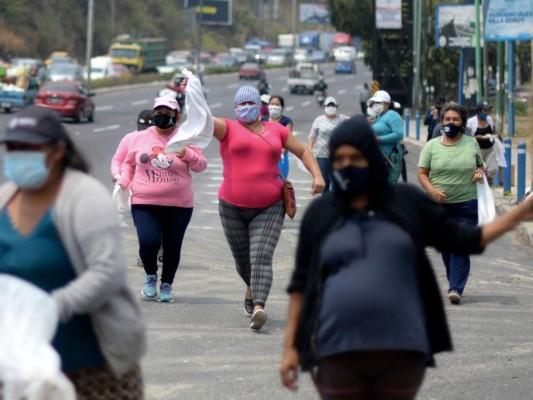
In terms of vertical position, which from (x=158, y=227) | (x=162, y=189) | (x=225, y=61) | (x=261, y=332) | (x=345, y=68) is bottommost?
(x=261, y=332)

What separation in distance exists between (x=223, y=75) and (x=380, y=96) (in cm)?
8703

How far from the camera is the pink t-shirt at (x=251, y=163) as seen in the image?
9.51m

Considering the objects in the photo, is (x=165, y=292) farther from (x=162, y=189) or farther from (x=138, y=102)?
(x=138, y=102)

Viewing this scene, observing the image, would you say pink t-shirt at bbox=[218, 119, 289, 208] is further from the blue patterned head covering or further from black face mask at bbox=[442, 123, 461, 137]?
black face mask at bbox=[442, 123, 461, 137]

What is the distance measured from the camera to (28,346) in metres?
4.24

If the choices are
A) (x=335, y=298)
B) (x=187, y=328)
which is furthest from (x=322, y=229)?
(x=187, y=328)

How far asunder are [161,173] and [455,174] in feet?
7.94

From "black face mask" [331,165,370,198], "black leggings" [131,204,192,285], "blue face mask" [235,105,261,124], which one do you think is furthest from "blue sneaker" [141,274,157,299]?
"black face mask" [331,165,370,198]

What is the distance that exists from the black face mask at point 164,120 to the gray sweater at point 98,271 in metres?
6.00

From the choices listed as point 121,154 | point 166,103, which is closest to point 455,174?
point 166,103

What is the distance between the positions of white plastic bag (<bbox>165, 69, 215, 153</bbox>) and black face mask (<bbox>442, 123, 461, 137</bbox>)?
2362 millimetres

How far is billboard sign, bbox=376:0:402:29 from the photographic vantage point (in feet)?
181

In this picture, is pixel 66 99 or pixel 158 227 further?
pixel 66 99

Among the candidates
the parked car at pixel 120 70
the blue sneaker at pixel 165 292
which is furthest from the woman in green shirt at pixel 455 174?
the parked car at pixel 120 70
